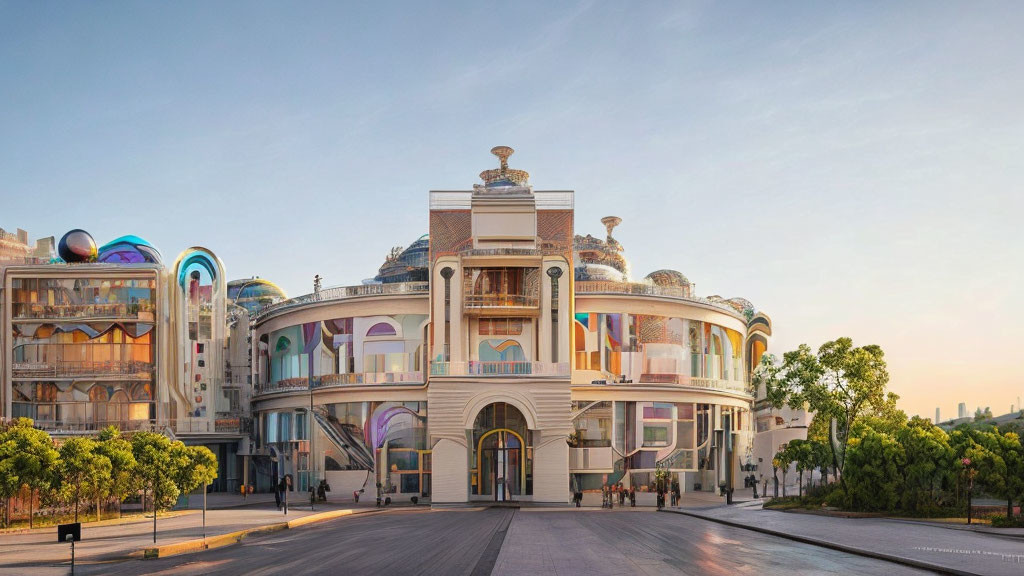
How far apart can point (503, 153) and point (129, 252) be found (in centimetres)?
3021

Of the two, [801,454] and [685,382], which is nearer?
[801,454]

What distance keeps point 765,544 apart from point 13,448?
2874cm

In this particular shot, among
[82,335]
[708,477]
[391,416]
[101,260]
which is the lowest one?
[708,477]

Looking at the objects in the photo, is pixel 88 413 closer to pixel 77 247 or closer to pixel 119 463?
pixel 77 247

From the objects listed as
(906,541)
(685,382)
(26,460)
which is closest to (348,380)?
(685,382)

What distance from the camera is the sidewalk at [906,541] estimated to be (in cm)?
2255

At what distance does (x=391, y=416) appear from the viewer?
218 feet

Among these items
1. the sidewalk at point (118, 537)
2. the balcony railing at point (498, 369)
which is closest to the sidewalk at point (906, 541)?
the balcony railing at point (498, 369)

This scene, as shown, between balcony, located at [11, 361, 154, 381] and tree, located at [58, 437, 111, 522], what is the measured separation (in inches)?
1047

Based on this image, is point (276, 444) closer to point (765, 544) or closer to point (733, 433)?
point (733, 433)

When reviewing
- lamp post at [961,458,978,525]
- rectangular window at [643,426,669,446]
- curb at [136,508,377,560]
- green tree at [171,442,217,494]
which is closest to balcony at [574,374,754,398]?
rectangular window at [643,426,669,446]

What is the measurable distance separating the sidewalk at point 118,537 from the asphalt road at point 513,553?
5.19ft

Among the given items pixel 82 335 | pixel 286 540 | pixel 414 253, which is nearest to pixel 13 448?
pixel 286 540

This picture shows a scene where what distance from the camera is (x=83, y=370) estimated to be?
6619 cm
